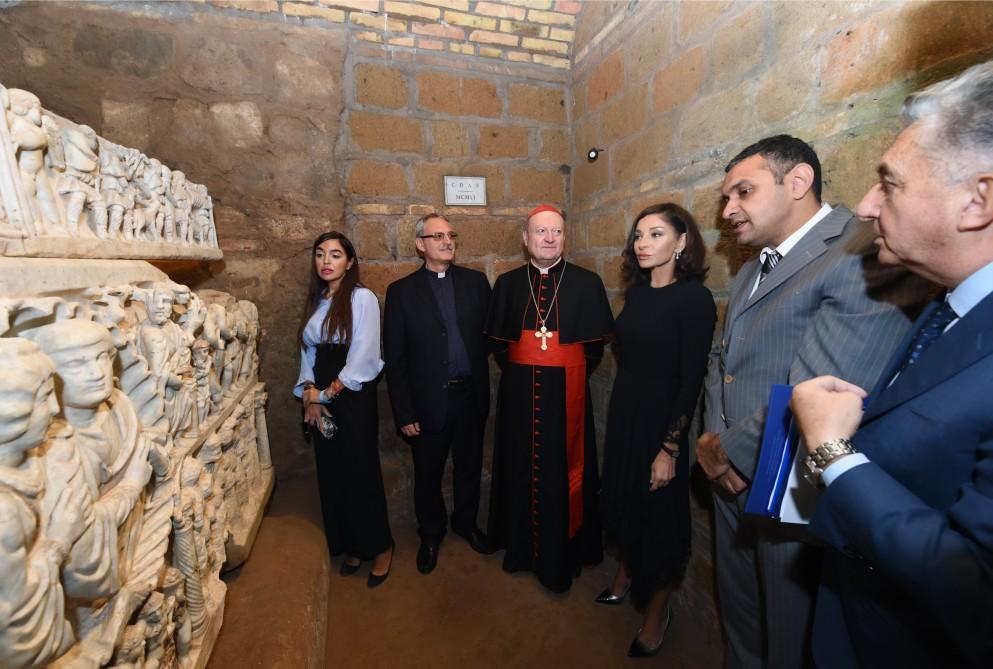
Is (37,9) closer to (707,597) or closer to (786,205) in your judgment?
(786,205)

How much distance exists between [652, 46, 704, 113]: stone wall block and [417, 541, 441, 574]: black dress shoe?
317 cm

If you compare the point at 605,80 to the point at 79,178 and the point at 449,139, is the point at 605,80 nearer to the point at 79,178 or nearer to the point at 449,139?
the point at 449,139

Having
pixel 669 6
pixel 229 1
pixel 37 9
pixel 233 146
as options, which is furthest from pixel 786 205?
pixel 37 9

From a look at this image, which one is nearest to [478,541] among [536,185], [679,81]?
[536,185]

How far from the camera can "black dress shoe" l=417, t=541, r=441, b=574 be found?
9.59 ft

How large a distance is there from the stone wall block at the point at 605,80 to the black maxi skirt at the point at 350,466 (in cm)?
246

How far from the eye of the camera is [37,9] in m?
2.36

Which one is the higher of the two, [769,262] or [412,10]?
[412,10]

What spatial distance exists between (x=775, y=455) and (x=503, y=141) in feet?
9.57

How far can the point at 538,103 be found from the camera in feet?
11.1

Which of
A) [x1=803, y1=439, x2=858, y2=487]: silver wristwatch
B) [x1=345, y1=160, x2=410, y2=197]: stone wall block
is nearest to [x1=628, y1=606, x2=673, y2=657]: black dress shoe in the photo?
[x1=803, y1=439, x2=858, y2=487]: silver wristwatch

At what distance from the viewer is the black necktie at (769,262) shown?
159 cm

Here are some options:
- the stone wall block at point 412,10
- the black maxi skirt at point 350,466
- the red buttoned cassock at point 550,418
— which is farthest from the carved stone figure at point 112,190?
the stone wall block at point 412,10

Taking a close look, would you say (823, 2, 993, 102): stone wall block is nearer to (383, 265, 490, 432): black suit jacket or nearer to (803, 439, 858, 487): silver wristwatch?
(803, 439, 858, 487): silver wristwatch
